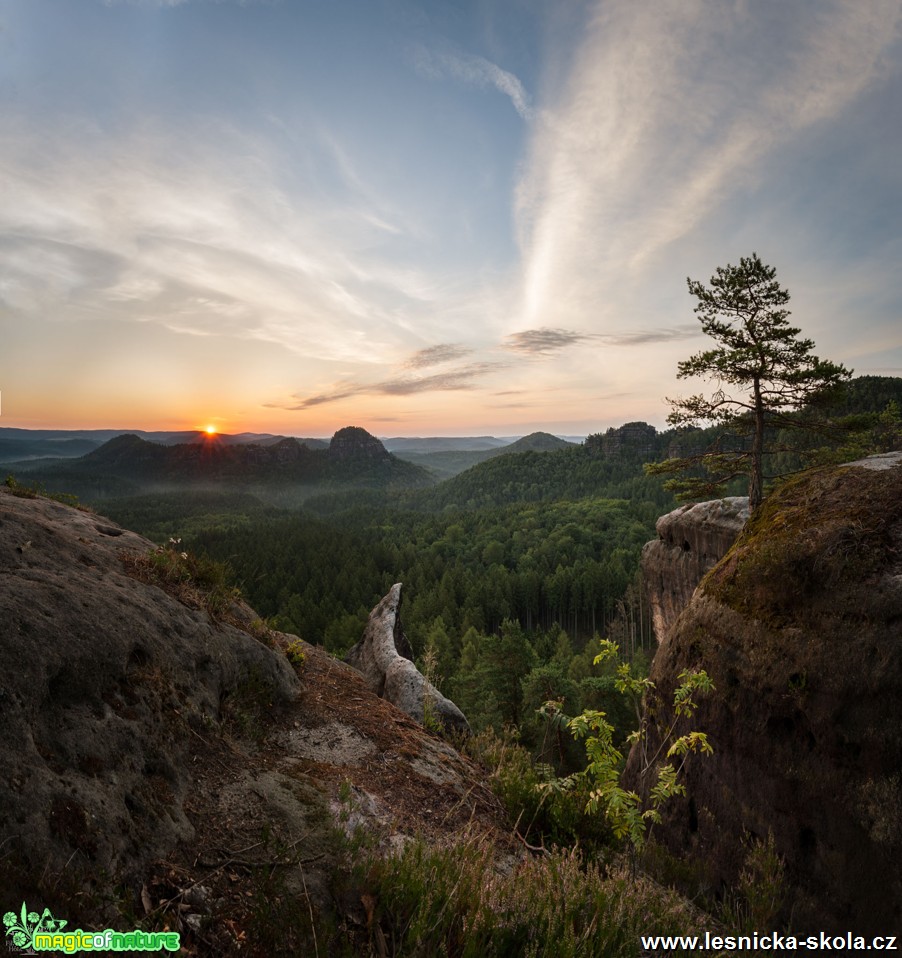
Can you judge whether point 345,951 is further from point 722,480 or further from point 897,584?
point 722,480

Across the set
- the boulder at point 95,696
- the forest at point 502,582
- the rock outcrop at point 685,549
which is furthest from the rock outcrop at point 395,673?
the rock outcrop at point 685,549

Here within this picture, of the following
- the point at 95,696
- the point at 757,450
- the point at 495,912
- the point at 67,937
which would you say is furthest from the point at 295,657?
the point at 757,450

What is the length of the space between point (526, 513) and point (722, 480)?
113 m

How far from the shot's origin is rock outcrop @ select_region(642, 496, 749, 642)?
774 inches

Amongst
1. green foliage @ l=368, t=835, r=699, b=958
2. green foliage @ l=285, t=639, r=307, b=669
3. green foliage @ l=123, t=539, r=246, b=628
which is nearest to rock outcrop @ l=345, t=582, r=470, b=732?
green foliage @ l=285, t=639, r=307, b=669

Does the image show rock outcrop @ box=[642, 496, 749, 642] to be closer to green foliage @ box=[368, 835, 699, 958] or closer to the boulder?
green foliage @ box=[368, 835, 699, 958]

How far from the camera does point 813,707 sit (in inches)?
304

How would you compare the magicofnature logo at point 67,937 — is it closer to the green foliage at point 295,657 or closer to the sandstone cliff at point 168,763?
the sandstone cliff at point 168,763

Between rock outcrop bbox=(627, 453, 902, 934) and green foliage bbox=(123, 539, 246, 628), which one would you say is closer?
green foliage bbox=(123, 539, 246, 628)

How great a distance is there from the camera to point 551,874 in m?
3.98

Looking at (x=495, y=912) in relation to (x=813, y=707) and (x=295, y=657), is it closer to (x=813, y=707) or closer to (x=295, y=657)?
(x=295, y=657)

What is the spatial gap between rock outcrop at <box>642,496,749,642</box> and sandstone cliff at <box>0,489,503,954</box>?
16.2 m

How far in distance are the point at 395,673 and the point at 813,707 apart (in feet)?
24.3

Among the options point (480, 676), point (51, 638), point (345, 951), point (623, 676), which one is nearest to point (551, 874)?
point (345, 951)
